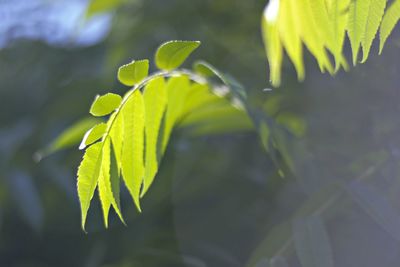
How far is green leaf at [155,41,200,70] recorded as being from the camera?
45 centimetres

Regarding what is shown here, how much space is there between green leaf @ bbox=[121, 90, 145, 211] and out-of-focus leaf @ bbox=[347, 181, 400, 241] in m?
0.15

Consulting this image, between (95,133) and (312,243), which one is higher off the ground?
(95,133)

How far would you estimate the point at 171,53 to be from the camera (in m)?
0.48

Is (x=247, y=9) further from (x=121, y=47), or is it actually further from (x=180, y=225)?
(x=180, y=225)

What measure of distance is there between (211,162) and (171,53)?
1.10 feet

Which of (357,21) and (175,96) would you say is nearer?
(357,21)

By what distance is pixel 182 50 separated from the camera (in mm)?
468

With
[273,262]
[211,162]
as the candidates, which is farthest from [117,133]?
[211,162]

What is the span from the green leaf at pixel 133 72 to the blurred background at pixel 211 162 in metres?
0.10

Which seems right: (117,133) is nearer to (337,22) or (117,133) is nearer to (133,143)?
(133,143)

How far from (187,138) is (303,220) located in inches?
13.9

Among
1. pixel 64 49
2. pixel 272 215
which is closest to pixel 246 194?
pixel 272 215

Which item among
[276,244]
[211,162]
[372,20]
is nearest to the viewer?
[372,20]

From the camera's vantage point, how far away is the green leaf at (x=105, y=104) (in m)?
0.44
